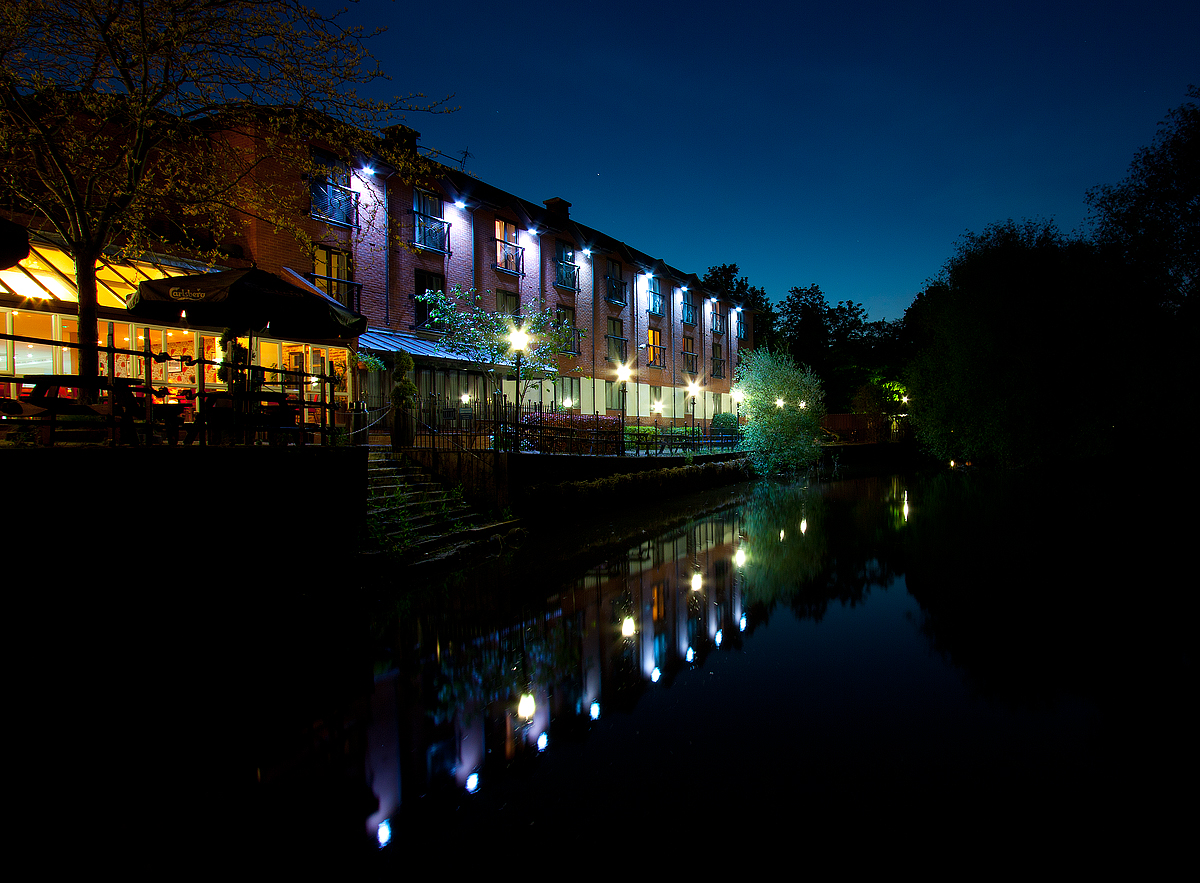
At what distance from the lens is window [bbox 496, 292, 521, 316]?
24.3m

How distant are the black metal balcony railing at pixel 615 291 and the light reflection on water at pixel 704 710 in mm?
23234

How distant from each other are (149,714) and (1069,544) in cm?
1346

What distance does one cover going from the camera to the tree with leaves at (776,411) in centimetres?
2838

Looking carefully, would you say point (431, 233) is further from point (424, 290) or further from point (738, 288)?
point (738, 288)

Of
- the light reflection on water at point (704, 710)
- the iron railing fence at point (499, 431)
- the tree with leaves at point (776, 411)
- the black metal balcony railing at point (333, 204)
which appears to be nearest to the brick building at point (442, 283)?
the black metal balcony railing at point (333, 204)

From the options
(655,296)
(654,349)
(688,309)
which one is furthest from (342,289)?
(688,309)

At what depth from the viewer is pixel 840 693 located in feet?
16.6

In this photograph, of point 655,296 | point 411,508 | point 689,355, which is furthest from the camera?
point 689,355

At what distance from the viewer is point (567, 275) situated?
27641 mm

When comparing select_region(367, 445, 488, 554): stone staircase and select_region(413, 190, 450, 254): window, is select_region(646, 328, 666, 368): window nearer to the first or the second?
select_region(413, 190, 450, 254): window

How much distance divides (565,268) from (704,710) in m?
25.0

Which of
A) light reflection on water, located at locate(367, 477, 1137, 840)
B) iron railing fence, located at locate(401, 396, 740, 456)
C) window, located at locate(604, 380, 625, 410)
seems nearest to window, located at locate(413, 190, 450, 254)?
iron railing fence, located at locate(401, 396, 740, 456)

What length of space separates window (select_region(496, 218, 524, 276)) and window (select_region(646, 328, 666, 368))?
938 centimetres

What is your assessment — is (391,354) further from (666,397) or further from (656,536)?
(666,397)
